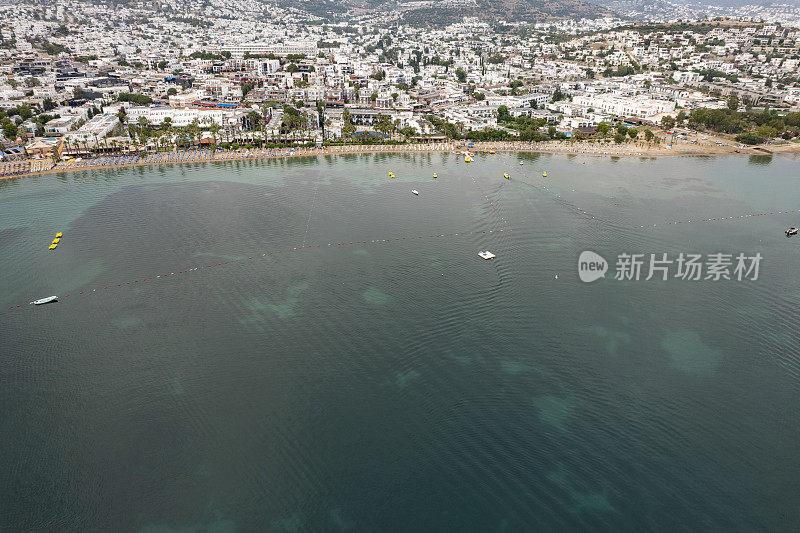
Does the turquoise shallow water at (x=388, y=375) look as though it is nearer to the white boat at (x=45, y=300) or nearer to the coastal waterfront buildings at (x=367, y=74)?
the white boat at (x=45, y=300)

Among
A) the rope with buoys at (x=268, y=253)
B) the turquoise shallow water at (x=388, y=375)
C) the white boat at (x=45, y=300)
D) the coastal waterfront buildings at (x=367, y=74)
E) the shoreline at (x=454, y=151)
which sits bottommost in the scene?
the turquoise shallow water at (x=388, y=375)

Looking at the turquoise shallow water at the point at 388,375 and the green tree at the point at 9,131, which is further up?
the green tree at the point at 9,131

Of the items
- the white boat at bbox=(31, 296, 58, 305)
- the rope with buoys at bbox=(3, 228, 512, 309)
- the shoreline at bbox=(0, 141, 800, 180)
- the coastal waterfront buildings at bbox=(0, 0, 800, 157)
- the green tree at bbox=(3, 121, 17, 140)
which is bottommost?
the white boat at bbox=(31, 296, 58, 305)

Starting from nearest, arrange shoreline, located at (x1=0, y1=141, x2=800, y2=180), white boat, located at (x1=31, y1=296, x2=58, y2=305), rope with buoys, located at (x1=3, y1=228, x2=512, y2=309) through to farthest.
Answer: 1. white boat, located at (x1=31, y1=296, x2=58, y2=305)
2. rope with buoys, located at (x1=3, y1=228, x2=512, y2=309)
3. shoreline, located at (x1=0, y1=141, x2=800, y2=180)

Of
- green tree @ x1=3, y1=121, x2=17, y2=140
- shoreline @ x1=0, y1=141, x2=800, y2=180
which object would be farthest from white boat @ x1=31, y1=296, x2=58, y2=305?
green tree @ x1=3, y1=121, x2=17, y2=140

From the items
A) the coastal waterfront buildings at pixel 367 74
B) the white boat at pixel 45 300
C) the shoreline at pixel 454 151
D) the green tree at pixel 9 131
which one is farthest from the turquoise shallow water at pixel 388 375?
the coastal waterfront buildings at pixel 367 74

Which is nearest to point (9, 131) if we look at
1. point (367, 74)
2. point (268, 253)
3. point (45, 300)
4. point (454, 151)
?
point (45, 300)

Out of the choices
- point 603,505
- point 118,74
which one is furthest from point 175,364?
point 118,74

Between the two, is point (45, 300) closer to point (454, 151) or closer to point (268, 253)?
point (268, 253)

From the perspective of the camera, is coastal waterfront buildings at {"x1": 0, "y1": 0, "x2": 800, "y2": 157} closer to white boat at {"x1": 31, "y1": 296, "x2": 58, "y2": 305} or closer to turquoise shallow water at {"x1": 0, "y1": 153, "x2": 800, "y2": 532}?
turquoise shallow water at {"x1": 0, "y1": 153, "x2": 800, "y2": 532}

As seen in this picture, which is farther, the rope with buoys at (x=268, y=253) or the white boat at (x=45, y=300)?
the rope with buoys at (x=268, y=253)
